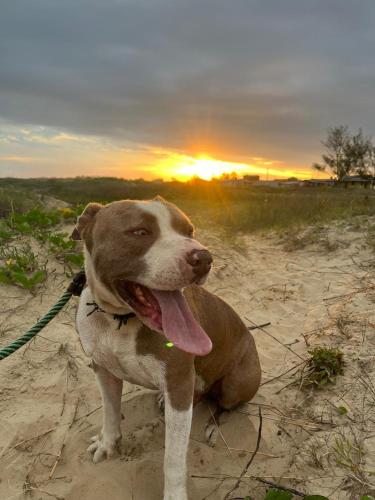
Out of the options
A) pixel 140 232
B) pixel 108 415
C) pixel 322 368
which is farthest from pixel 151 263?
pixel 322 368

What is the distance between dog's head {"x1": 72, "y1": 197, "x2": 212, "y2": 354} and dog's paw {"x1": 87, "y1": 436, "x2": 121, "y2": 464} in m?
1.27

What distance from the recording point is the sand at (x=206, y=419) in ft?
9.06

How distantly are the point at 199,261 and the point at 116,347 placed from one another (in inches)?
30.9

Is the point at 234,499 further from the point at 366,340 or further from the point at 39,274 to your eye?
the point at 39,274

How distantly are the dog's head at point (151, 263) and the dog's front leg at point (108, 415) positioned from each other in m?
0.91

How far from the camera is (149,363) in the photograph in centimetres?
250

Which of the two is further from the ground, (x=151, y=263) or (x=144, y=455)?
(x=151, y=263)

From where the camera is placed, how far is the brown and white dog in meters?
2.27

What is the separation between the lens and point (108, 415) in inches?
123

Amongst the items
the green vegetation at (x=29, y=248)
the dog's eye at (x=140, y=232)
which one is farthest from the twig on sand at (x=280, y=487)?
the green vegetation at (x=29, y=248)

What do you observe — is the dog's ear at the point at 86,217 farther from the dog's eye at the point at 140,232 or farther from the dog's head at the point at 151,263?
the dog's eye at the point at 140,232

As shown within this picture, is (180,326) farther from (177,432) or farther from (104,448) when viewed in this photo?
(104,448)

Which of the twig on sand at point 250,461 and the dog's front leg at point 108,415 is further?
the dog's front leg at point 108,415

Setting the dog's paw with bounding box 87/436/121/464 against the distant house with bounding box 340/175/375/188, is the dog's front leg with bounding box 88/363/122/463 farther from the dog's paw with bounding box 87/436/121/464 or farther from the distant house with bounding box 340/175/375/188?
the distant house with bounding box 340/175/375/188
